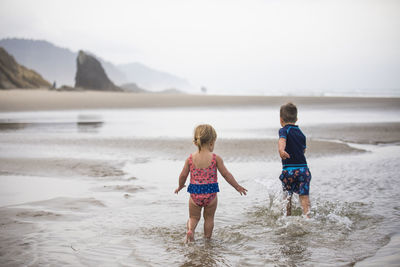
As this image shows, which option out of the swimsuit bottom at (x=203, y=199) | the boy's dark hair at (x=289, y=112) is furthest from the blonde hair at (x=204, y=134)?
the boy's dark hair at (x=289, y=112)

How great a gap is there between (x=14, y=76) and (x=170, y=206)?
48.6 meters

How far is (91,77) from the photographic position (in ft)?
167

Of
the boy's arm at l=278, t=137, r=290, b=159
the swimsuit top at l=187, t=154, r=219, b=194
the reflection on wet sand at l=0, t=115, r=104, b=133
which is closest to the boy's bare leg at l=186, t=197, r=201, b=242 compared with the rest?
the swimsuit top at l=187, t=154, r=219, b=194

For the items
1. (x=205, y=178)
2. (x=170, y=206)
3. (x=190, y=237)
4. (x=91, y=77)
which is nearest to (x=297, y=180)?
(x=205, y=178)

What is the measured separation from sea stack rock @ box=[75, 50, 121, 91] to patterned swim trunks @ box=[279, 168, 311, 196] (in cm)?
4764

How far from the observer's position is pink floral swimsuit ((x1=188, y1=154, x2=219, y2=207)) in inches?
162

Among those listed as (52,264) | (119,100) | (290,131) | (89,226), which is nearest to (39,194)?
(89,226)

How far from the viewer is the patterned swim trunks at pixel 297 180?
15.5ft

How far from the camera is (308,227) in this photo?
4.45 metres

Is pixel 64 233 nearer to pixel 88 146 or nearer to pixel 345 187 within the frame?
pixel 345 187

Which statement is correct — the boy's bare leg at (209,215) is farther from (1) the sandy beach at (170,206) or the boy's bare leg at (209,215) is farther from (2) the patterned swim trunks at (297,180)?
(2) the patterned swim trunks at (297,180)

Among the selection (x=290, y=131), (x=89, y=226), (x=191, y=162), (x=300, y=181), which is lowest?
(x=89, y=226)

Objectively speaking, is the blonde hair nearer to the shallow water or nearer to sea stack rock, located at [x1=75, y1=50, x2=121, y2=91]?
the shallow water

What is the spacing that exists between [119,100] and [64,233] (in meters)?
25.0
